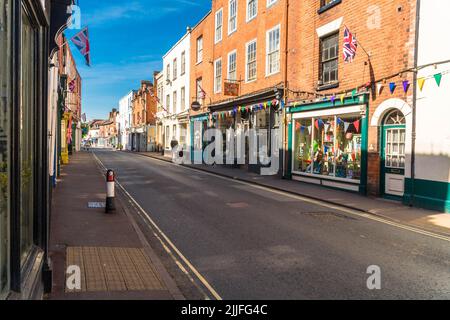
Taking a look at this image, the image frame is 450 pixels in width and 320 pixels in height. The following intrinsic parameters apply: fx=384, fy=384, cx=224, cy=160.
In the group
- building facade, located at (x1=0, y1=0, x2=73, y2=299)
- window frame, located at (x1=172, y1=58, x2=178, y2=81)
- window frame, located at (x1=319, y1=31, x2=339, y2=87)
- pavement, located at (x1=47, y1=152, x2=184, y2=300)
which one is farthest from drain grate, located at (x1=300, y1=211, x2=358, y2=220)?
window frame, located at (x1=172, y1=58, x2=178, y2=81)

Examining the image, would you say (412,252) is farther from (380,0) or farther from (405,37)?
(380,0)

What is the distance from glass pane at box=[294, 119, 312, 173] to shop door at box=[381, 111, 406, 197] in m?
4.40

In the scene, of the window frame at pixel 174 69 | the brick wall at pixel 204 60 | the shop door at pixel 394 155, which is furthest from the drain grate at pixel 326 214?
the window frame at pixel 174 69

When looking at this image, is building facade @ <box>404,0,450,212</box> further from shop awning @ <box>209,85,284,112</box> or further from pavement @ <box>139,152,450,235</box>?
shop awning @ <box>209,85,284,112</box>

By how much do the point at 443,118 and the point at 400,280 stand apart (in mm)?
6769

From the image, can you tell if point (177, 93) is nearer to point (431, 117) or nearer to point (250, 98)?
point (250, 98)

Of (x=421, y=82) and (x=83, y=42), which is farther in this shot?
(x=83, y=42)

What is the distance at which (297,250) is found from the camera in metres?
6.50

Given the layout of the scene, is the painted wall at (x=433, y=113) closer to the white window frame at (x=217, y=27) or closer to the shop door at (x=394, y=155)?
the shop door at (x=394, y=155)

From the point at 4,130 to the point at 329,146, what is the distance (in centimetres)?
1387

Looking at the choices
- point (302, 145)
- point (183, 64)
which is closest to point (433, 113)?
point (302, 145)

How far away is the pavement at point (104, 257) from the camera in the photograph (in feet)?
14.8

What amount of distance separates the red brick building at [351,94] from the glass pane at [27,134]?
10.2 m
